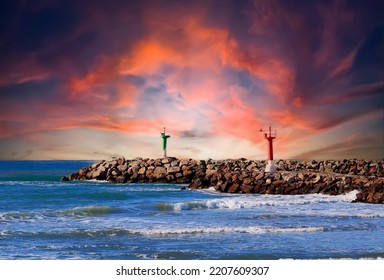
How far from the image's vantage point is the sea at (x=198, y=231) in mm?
6098

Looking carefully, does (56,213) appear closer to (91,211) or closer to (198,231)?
Result: (91,211)

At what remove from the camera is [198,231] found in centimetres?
762

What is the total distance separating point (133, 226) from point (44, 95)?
7.87 metres

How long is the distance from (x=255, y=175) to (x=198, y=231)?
8.41 meters

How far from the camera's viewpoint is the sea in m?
6.10

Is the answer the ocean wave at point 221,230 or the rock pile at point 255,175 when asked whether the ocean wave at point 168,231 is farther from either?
the rock pile at point 255,175

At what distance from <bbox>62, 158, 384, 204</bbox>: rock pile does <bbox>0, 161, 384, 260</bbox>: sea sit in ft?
5.03

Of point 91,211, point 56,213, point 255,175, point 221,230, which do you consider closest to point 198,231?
point 221,230

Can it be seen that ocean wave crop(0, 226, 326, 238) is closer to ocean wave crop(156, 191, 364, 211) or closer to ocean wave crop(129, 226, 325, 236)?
ocean wave crop(129, 226, 325, 236)

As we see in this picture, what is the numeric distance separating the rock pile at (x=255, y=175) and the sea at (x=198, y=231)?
1.53m

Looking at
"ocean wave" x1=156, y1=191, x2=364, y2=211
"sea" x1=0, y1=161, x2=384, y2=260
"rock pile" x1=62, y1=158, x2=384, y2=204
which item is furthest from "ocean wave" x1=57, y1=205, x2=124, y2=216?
"rock pile" x1=62, y1=158, x2=384, y2=204

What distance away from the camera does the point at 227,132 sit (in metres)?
15.5

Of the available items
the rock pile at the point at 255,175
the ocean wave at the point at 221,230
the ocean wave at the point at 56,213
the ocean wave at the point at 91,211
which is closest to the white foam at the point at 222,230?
the ocean wave at the point at 221,230

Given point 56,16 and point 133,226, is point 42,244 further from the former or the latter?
point 56,16
